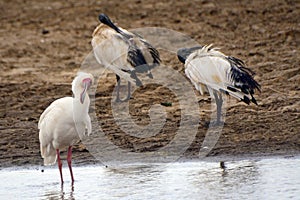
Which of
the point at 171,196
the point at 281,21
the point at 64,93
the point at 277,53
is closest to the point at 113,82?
the point at 64,93

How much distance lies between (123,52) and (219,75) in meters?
1.72

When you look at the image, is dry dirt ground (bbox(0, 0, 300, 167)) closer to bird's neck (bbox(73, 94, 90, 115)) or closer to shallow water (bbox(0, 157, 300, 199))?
shallow water (bbox(0, 157, 300, 199))

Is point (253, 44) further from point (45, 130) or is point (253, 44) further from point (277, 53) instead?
point (45, 130)

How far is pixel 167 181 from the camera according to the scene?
8336 mm

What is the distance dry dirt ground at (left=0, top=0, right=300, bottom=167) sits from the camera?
970 cm

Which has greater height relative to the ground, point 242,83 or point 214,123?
point 242,83

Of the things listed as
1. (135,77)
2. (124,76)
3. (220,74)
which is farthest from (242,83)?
(124,76)

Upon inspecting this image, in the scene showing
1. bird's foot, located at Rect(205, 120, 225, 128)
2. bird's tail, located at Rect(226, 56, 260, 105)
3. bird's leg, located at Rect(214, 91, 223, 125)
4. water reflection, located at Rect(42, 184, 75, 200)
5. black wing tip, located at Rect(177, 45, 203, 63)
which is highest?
black wing tip, located at Rect(177, 45, 203, 63)

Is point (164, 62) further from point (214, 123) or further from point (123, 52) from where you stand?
point (214, 123)

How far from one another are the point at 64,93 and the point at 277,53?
11.0ft

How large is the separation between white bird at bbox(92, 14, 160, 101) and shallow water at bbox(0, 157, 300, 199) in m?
2.35

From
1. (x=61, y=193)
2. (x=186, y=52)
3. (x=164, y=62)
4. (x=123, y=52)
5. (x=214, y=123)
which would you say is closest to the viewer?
(x=61, y=193)

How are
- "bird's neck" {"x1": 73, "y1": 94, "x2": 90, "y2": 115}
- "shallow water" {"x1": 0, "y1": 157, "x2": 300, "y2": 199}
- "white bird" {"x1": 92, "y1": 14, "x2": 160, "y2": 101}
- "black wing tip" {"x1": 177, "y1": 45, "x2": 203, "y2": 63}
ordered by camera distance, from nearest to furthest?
"shallow water" {"x1": 0, "y1": 157, "x2": 300, "y2": 199}, "bird's neck" {"x1": 73, "y1": 94, "x2": 90, "y2": 115}, "black wing tip" {"x1": 177, "y1": 45, "x2": 203, "y2": 63}, "white bird" {"x1": 92, "y1": 14, "x2": 160, "y2": 101}

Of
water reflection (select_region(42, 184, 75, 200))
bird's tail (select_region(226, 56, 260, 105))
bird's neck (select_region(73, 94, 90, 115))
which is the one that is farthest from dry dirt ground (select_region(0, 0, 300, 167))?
bird's neck (select_region(73, 94, 90, 115))
